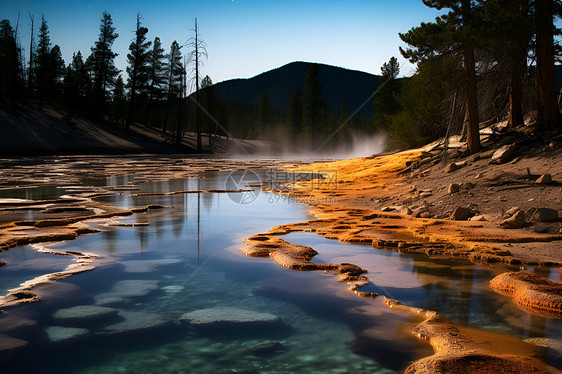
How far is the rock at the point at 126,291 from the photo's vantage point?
4270 millimetres

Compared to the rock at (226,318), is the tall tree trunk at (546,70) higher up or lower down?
higher up

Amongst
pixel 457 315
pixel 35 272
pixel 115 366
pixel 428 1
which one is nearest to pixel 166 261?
pixel 35 272

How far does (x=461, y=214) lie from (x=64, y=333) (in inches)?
297

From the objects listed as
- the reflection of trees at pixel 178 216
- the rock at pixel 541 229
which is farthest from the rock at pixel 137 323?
the rock at pixel 541 229

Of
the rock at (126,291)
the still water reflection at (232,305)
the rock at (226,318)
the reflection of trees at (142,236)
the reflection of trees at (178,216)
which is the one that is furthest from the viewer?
the reflection of trees at (178,216)

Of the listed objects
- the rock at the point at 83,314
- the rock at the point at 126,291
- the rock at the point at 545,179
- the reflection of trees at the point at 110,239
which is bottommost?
the rock at the point at 83,314

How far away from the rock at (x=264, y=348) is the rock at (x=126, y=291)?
5.43ft

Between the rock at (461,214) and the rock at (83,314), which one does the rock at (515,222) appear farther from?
the rock at (83,314)

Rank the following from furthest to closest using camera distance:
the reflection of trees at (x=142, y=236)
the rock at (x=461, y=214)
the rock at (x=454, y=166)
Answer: the rock at (x=454, y=166) → the rock at (x=461, y=214) → the reflection of trees at (x=142, y=236)

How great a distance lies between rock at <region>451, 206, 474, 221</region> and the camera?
345 inches

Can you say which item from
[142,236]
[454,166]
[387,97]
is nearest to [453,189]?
[454,166]

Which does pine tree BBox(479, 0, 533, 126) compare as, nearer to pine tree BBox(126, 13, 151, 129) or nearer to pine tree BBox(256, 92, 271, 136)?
pine tree BBox(126, 13, 151, 129)

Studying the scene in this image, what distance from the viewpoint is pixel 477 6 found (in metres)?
13.8

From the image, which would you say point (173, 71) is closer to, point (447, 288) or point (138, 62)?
point (138, 62)
